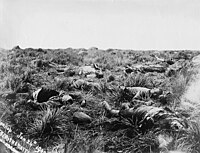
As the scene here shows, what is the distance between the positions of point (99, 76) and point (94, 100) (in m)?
0.12

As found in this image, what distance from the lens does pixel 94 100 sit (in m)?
1.74

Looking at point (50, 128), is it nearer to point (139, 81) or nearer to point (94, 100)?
point (94, 100)

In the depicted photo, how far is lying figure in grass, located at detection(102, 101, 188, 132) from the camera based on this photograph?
1644mm

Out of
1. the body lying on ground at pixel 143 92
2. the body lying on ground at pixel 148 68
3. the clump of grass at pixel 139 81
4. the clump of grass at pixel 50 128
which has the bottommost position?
the clump of grass at pixel 50 128

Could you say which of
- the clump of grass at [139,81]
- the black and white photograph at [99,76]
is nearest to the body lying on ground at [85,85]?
the black and white photograph at [99,76]

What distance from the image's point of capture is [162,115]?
166 centimetres

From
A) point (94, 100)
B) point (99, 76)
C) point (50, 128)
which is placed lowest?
point (50, 128)

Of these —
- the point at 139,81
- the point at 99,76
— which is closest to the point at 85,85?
the point at 99,76

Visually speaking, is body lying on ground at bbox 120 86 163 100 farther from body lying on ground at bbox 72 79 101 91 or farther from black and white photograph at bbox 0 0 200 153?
body lying on ground at bbox 72 79 101 91

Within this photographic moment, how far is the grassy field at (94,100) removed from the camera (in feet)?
5.40

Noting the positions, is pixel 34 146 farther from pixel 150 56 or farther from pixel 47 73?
pixel 150 56

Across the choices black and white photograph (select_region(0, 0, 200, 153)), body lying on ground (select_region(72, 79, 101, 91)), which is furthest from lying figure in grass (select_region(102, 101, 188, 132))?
body lying on ground (select_region(72, 79, 101, 91))

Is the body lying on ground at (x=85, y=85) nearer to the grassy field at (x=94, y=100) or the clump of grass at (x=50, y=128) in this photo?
the grassy field at (x=94, y=100)

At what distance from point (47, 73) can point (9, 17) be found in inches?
15.4
